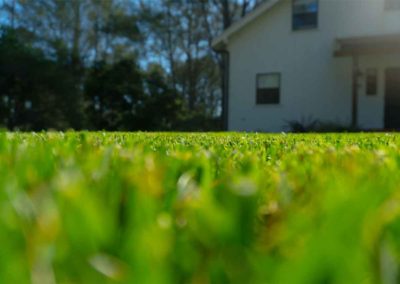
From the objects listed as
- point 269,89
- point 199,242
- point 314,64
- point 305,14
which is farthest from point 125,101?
point 199,242

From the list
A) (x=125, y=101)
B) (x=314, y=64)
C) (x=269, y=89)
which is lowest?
(x=125, y=101)

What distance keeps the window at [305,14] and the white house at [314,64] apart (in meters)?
0.04

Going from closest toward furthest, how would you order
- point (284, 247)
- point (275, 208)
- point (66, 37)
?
1. point (284, 247)
2. point (275, 208)
3. point (66, 37)

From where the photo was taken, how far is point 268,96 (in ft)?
72.4

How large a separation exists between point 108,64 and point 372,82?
16.3 m

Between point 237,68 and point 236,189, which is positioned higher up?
point 237,68

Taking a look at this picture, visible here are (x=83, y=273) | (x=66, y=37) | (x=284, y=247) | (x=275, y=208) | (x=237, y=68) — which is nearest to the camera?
(x=83, y=273)

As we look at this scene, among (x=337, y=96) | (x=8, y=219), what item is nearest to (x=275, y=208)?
(x=8, y=219)

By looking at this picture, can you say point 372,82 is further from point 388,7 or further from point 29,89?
point 29,89

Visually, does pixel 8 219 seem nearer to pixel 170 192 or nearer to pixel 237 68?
pixel 170 192

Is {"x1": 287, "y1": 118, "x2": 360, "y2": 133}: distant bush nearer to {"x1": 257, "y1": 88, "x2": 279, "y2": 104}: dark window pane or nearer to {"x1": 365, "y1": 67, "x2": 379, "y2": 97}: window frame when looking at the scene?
{"x1": 257, "y1": 88, "x2": 279, "y2": 104}: dark window pane

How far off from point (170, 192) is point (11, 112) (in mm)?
29408

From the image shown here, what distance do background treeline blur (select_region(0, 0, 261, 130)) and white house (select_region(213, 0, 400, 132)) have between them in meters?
8.01

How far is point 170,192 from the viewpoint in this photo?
3.62 ft
